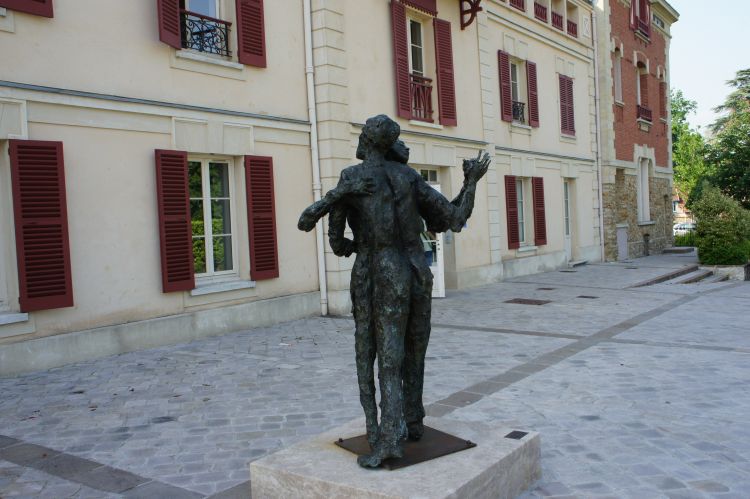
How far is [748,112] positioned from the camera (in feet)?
92.5

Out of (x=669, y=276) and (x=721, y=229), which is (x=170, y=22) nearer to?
(x=669, y=276)

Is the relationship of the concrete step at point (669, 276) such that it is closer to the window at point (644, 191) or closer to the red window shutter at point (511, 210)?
the red window shutter at point (511, 210)

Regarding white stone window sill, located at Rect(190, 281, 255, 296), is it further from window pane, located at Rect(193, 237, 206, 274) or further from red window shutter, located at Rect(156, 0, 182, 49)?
red window shutter, located at Rect(156, 0, 182, 49)

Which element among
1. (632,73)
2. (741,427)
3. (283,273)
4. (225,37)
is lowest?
(741,427)

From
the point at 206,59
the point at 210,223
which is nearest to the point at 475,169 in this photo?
the point at 210,223

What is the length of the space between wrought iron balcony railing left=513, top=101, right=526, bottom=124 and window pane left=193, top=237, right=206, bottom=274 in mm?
9756

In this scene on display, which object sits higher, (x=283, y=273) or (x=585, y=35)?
(x=585, y=35)

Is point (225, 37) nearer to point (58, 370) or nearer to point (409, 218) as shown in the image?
point (58, 370)

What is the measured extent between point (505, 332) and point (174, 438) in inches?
207

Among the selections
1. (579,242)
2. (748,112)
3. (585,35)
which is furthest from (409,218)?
(748,112)

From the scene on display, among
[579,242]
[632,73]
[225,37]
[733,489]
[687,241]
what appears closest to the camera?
[733,489]

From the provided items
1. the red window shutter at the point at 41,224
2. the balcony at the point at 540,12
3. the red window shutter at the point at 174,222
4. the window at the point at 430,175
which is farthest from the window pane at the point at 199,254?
the balcony at the point at 540,12

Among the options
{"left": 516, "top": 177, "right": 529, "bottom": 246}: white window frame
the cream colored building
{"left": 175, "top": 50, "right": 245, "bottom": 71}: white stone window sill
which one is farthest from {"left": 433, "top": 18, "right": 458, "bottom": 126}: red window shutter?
{"left": 175, "top": 50, "right": 245, "bottom": 71}: white stone window sill

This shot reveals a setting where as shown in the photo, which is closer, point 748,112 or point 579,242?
point 579,242
